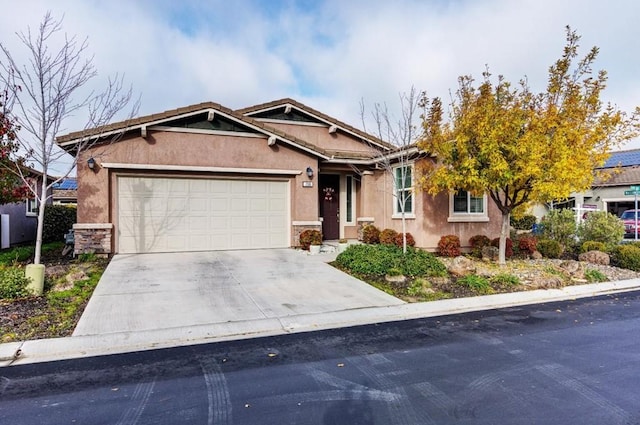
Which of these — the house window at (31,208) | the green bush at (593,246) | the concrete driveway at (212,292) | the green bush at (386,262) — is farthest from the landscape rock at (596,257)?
the house window at (31,208)

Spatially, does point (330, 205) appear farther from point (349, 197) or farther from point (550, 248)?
point (550, 248)

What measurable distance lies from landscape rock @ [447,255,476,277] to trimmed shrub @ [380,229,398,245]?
9.24ft

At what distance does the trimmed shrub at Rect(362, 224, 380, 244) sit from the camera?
14.2 meters

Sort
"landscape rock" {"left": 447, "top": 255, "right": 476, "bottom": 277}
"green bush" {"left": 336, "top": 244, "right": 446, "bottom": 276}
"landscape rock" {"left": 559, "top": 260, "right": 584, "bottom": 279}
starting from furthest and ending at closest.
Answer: "landscape rock" {"left": 559, "top": 260, "right": 584, "bottom": 279} < "landscape rock" {"left": 447, "top": 255, "right": 476, "bottom": 277} < "green bush" {"left": 336, "top": 244, "right": 446, "bottom": 276}

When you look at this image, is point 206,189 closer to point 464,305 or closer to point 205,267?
point 205,267

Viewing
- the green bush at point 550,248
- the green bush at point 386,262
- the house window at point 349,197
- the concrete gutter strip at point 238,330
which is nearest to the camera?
the concrete gutter strip at point 238,330

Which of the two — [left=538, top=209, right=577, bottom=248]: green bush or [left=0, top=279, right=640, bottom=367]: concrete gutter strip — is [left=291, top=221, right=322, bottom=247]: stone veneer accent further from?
[left=538, top=209, right=577, bottom=248]: green bush

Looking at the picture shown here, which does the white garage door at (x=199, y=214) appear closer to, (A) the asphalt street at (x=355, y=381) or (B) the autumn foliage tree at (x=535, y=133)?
(B) the autumn foliage tree at (x=535, y=133)

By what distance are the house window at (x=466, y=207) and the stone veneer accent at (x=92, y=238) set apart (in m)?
10.8

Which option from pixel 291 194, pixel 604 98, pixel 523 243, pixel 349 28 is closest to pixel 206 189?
pixel 291 194

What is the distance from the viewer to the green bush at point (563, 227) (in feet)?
46.5

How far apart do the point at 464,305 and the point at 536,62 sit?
993cm

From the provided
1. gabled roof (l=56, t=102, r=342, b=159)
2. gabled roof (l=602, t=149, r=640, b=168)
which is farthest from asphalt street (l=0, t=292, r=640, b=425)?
gabled roof (l=602, t=149, r=640, b=168)

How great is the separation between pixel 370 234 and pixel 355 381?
10255mm
